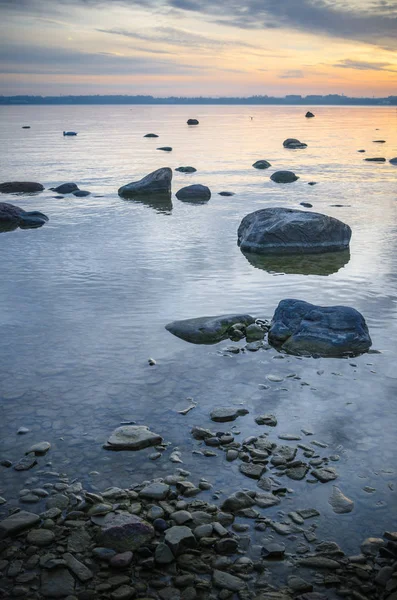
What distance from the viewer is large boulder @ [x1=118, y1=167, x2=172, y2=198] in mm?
25328

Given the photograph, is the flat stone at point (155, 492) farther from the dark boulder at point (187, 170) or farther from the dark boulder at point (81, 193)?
the dark boulder at point (187, 170)

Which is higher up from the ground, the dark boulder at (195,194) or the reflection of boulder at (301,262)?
the dark boulder at (195,194)

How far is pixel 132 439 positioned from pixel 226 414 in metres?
1.21

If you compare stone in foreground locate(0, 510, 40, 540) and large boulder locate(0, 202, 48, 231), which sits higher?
large boulder locate(0, 202, 48, 231)

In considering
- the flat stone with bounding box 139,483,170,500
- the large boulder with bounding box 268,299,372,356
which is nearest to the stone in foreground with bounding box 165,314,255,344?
the large boulder with bounding box 268,299,372,356

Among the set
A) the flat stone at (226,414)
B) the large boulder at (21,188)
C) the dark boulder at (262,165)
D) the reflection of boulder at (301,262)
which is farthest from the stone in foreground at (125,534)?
the dark boulder at (262,165)

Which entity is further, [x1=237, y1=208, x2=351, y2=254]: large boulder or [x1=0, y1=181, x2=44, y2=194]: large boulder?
[x1=0, y1=181, x2=44, y2=194]: large boulder

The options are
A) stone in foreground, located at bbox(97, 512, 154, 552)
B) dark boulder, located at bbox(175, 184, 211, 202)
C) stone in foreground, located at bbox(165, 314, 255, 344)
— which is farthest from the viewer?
dark boulder, located at bbox(175, 184, 211, 202)

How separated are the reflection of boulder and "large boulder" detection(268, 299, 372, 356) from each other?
4.33 m

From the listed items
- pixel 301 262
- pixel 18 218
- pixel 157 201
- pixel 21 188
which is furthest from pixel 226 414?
pixel 21 188

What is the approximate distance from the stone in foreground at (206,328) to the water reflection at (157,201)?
1220 cm

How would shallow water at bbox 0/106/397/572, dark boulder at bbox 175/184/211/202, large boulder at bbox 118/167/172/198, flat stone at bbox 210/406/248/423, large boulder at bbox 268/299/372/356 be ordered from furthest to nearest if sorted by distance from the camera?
large boulder at bbox 118/167/172/198 → dark boulder at bbox 175/184/211/202 → large boulder at bbox 268/299/372/356 → flat stone at bbox 210/406/248/423 → shallow water at bbox 0/106/397/572

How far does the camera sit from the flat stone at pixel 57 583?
14.3ft

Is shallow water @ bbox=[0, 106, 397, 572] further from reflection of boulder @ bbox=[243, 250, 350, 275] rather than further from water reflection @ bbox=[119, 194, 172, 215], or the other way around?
water reflection @ bbox=[119, 194, 172, 215]
